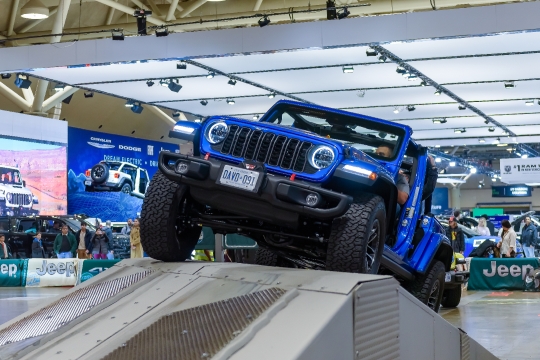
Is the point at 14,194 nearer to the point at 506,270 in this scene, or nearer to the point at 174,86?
the point at 174,86

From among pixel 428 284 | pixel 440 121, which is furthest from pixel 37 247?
pixel 428 284

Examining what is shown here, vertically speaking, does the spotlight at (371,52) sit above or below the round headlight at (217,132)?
above

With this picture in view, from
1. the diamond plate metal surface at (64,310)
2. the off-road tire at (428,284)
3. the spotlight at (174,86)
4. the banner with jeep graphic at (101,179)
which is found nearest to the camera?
the diamond plate metal surface at (64,310)

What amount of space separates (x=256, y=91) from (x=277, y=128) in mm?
12798

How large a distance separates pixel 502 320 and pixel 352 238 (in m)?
7.72

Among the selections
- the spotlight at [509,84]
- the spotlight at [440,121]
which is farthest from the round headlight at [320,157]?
the spotlight at [440,121]

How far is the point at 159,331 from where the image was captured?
11.4 ft

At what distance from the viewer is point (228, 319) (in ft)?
11.1

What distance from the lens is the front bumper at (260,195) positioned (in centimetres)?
554

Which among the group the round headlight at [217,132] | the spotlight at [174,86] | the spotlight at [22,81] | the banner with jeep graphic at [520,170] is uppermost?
the spotlight at [22,81]

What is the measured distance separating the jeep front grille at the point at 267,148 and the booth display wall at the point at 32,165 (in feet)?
59.8

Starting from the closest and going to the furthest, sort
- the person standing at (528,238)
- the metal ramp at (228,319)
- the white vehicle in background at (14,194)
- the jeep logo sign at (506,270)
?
1. the metal ramp at (228,319)
2. the jeep logo sign at (506,270)
3. the person standing at (528,238)
4. the white vehicle in background at (14,194)

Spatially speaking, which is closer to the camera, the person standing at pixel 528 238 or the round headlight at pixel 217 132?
the round headlight at pixel 217 132

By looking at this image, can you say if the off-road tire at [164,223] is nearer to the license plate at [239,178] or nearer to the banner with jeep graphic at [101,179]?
the license plate at [239,178]
